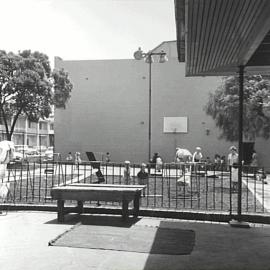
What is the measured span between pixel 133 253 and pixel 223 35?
388 cm

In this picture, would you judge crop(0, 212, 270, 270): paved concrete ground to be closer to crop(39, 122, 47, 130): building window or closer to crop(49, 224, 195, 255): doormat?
crop(49, 224, 195, 255): doormat

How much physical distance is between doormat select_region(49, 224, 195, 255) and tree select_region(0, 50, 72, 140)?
20452 millimetres

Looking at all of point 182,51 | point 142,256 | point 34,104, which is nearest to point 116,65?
point 34,104

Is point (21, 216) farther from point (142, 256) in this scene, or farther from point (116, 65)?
point (116, 65)

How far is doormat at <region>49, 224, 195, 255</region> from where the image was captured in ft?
19.9

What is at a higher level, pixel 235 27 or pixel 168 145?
pixel 235 27

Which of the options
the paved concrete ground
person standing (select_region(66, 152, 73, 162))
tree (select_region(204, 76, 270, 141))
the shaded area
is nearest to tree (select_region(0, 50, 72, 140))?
person standing (select_region(66, 152, 73, 162))

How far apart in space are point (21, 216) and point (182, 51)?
4.81 m

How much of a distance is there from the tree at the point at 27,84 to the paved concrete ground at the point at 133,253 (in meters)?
19.9

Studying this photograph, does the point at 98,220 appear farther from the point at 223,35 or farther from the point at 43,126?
the point at 43,126

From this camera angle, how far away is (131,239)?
661 centimetres

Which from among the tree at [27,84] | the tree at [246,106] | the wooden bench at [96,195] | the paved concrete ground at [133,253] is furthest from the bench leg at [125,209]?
the tree at [27,84]

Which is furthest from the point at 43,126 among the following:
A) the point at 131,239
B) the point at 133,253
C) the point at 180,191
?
the point at 133,253

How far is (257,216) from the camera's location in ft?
26.9
